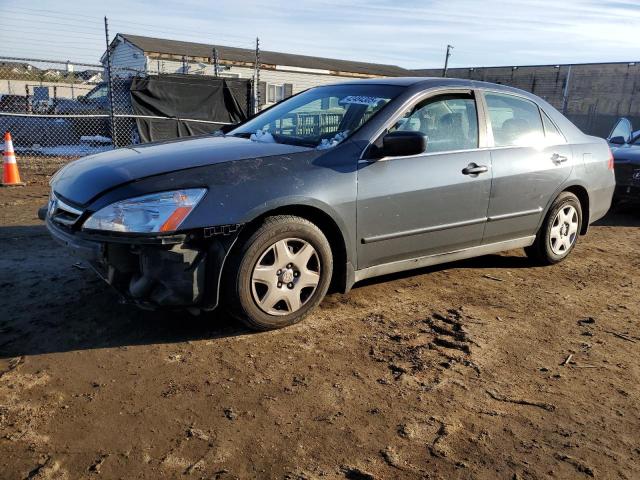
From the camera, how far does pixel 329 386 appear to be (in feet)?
9.38

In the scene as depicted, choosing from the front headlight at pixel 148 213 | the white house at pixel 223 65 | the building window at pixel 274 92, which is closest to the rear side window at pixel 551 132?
the front headlight at pixel 148 213

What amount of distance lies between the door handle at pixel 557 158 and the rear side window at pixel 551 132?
121mm

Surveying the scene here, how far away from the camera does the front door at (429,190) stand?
12.1ft

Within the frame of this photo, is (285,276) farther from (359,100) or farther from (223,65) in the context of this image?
(223,65)

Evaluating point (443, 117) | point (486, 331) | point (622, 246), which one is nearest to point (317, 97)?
point (443, 117)

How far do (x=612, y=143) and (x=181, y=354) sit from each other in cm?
792

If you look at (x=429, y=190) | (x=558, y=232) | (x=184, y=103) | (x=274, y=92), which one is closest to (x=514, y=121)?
(x=558, y=232)

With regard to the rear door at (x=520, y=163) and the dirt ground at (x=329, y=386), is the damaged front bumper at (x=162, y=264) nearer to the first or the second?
the dirt ground at (x=329, y=386)

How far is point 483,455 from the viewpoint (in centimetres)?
235

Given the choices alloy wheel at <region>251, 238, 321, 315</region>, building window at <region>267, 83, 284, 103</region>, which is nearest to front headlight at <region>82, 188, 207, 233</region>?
alloy wheel at <region>251, 238, 321, 315</region>

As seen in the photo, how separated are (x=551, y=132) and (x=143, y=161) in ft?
11.9

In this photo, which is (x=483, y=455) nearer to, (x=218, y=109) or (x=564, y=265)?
(x=564, y=265)

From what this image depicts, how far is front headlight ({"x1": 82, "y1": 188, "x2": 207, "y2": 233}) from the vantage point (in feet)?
9.74

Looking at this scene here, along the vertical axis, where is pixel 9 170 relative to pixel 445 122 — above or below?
below
